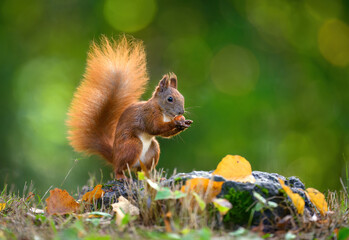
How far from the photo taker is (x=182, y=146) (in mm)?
6176

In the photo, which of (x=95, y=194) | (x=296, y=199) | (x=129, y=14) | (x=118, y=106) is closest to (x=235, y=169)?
(x=296, y=199)

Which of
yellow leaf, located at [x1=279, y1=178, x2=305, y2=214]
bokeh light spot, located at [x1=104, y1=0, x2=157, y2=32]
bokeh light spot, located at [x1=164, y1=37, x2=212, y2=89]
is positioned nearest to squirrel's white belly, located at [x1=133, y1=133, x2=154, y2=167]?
yellow leaf, located at [x1=279, y1=178, x2=305, y2=214]

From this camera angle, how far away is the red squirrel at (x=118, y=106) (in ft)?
9.56

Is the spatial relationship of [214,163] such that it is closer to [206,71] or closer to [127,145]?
[206,71]

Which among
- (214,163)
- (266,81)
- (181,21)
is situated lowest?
(214,163)

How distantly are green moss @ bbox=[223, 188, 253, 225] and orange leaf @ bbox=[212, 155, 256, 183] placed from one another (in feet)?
0.38

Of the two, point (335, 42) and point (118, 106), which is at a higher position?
point (335, 42)

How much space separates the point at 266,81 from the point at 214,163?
1.47 m

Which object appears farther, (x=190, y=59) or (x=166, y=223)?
(x=190, y=59)

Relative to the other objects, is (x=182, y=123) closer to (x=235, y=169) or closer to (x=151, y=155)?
(x=151, y=155)

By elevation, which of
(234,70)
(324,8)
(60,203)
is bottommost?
(60,203)

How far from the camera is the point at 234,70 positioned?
693 cm

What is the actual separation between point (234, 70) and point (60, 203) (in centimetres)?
522

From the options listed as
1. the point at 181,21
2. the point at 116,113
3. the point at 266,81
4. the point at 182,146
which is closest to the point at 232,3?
the point at 181,21
